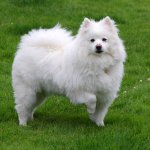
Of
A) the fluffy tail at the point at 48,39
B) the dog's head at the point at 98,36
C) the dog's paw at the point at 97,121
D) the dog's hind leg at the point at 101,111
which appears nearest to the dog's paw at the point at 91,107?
the dog's hind leg at the point at 101,111

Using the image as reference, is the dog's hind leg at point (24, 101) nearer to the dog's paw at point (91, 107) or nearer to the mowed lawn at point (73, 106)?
the mowed lawn at point (73, 106)

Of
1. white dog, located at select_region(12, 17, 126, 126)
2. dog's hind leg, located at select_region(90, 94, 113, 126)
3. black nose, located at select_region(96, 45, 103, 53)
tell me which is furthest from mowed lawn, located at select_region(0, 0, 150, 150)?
black nose, located at select_region(96, 45, 103, 53)

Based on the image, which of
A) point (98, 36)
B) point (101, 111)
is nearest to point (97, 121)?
point (101, 111)

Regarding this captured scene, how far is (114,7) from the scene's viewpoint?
1485cm

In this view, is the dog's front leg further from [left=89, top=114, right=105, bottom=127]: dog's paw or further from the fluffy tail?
the fluffy tail

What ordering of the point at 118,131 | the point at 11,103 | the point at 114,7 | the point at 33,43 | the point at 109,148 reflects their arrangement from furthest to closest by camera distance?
1. the point at 114,7
2. the point at 11,103
3. the point at 33,43
4. the point at 118,131
5. the point at 109,148

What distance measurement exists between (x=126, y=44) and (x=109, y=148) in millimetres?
6812

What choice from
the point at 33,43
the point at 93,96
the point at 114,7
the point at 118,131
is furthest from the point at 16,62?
the point at 114,7

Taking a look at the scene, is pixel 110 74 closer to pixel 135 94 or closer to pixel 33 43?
pixel 33 43

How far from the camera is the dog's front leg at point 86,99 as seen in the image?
6597mm

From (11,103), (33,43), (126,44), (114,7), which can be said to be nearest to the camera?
(33,43)

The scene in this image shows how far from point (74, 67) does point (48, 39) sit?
722 millimetres

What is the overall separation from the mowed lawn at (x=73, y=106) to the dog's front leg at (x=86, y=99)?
0.35m

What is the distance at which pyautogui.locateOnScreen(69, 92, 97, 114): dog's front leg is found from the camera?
21.6ft
